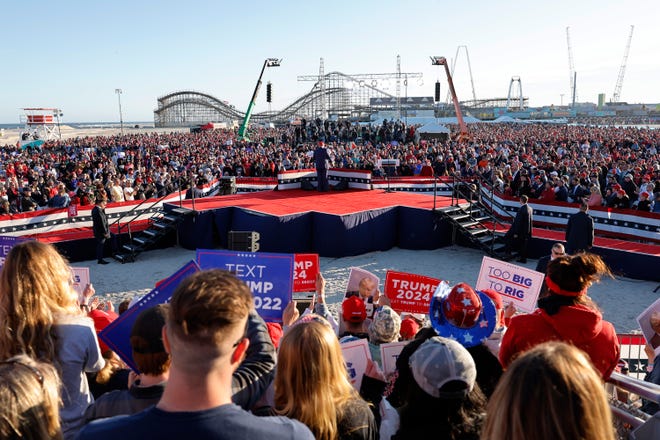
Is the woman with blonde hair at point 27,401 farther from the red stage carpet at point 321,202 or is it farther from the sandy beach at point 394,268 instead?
the red stage carpet at point 321,202

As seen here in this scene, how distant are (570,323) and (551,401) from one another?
207cm

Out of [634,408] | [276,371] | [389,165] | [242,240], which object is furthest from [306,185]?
[276,371]

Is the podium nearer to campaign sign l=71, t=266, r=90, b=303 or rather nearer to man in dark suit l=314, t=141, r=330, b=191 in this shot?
man in dark suit l=314, t=141, r=330, b=191

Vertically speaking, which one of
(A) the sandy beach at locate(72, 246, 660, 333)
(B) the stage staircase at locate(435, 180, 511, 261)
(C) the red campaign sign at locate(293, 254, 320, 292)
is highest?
Result: (C) the red campaign sign at locate(293, 254, 320, 292)

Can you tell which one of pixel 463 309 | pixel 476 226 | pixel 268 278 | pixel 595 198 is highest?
pixel 463 309

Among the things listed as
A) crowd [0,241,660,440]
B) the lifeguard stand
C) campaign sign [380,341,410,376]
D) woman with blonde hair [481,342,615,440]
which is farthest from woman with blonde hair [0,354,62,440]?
the lifeguard stand

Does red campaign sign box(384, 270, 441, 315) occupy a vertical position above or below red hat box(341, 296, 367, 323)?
below

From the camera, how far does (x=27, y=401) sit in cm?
171

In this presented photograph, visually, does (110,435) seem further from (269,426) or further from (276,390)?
(276,390)

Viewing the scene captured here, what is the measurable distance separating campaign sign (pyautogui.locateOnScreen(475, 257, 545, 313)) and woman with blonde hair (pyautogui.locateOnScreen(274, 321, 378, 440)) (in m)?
4.78

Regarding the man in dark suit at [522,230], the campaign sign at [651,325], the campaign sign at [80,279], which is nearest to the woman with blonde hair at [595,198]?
the man in dark suit at [522,230]

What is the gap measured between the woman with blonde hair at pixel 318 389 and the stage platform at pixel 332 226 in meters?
10.9

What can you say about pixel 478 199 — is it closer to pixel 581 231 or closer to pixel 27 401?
pixel 581 231

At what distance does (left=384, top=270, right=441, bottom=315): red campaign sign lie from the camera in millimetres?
6809
